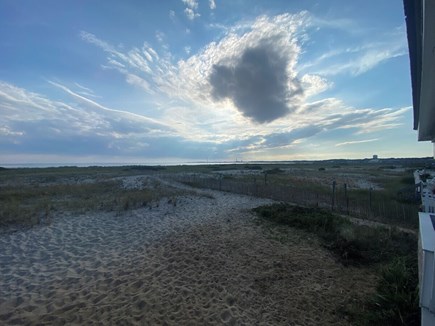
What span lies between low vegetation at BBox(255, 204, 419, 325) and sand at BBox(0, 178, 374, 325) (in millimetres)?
492

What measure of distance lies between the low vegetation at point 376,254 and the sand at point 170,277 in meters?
0.49

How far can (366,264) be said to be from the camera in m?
6.90

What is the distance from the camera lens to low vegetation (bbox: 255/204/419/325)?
14.1 feet

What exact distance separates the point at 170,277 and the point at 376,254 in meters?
6.00

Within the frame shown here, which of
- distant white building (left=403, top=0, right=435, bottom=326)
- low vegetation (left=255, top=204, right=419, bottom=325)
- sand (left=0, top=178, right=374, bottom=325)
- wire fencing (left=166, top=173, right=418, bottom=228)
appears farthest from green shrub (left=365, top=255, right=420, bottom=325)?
wire fencing (left=166, top=173, right=418, bottom=228)

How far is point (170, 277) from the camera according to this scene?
599cm

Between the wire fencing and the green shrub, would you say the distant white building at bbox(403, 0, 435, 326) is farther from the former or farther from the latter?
the wire fencing

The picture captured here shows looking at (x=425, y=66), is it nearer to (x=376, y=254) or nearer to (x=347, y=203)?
(x=376, y=254)


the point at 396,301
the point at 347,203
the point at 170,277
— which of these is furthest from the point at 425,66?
the point at 347,203

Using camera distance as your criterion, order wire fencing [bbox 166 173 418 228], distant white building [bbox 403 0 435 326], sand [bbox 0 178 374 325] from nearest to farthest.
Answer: distant white building [bbox 403 0 435 326]
sand [bbox 0 178 374 325]
wire fencing [bbox 166 173 418 228]

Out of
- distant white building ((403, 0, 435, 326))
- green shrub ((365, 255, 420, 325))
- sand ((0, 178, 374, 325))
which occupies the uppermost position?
Answer: distant white building ((403, 0, 435, 326))

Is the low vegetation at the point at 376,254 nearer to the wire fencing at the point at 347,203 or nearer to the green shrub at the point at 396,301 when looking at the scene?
the green shrub at the point at 396,301

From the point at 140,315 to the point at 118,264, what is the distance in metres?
2.58

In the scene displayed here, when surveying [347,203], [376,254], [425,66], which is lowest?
[376,254]
